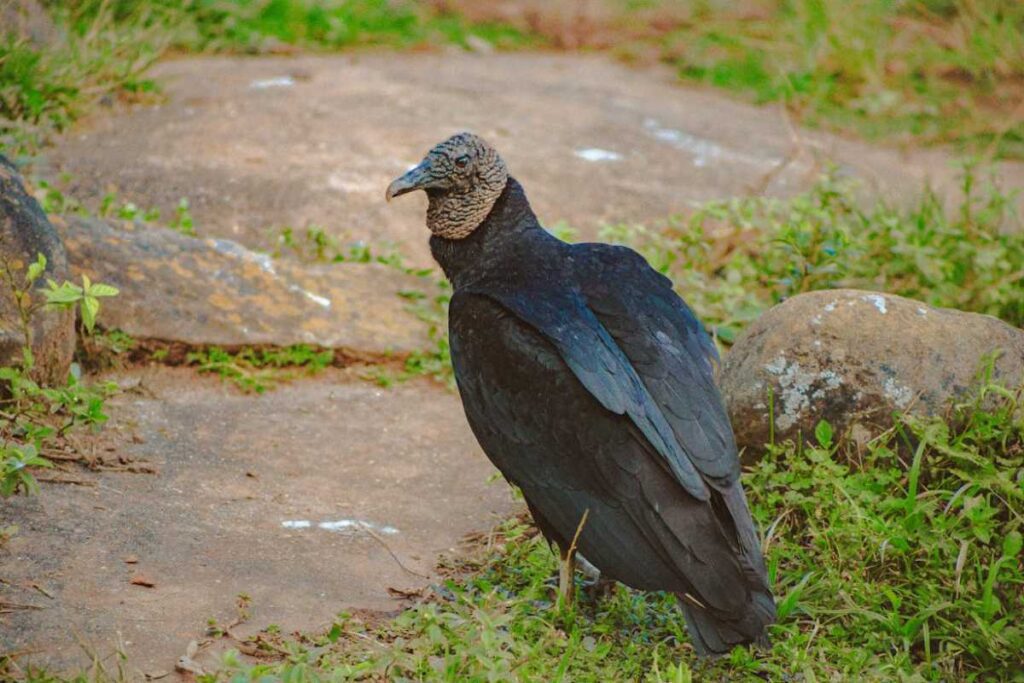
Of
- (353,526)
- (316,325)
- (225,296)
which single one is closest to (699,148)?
(316,325)

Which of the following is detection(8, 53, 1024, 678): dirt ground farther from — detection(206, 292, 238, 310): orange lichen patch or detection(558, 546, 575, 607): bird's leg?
detection(558, 546, 575, 607): bird's leg

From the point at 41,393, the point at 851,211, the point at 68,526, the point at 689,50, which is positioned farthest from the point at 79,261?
the point at 689,50

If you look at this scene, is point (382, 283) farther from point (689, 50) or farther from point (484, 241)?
point (689, 50)

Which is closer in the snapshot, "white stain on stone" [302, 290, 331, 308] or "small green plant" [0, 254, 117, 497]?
"small green plant" [0, 254, 117, 497]

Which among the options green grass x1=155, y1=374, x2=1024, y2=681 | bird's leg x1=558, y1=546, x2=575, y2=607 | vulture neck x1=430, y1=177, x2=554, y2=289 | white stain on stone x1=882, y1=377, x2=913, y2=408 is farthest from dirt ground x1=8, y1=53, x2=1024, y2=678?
white stain on stone x1=882, y1=377, x2=913, y2=408

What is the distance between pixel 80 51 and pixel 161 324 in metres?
2.81

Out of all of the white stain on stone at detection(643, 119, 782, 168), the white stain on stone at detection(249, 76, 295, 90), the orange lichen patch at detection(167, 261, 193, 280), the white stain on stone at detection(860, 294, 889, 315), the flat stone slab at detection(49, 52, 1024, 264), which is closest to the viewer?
the white stain on stone at detection(860, 294, 889, 315)

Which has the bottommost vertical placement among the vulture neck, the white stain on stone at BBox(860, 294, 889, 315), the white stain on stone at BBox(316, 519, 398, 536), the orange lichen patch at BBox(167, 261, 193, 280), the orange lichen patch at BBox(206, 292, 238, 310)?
the white stain on stone at BBox(316, 519, 398, 536)

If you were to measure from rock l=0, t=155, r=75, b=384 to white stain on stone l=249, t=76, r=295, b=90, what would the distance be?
11.6ft

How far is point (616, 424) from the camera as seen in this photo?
323 centimetres

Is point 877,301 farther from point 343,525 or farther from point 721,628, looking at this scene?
point 343,525

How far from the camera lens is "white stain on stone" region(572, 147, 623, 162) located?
720 cm

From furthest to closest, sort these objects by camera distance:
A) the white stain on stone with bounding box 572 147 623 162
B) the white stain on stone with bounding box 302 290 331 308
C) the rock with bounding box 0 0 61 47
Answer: the white stain on stone with bounding box 572 147 623 162 < the rock with bounding box 0 0 61 47 < the white stain on stone with bounding box 302 290 331 308

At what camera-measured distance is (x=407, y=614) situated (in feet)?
11.0
